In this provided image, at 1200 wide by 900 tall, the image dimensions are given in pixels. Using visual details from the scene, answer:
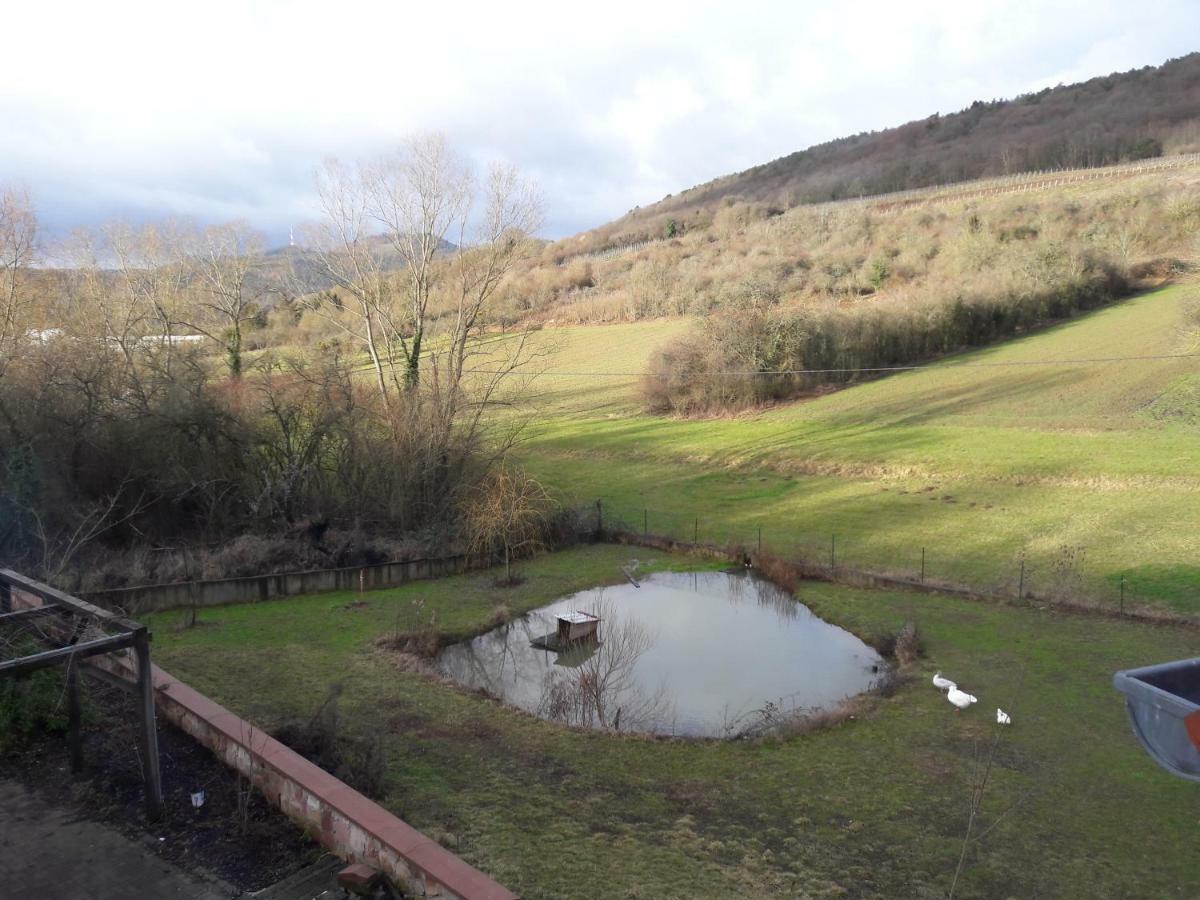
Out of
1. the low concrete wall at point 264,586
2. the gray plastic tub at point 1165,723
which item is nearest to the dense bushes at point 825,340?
the low concrete wall at point 264,586

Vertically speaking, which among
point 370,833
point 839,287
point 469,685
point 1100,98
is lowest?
point 469,685

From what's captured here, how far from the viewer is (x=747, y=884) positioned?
7.15 m

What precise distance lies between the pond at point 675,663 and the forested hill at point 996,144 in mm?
85353

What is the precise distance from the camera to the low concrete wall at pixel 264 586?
50.8 ft

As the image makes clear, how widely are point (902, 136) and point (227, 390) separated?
135 metres

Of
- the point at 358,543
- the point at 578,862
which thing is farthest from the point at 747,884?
the point at 358,543

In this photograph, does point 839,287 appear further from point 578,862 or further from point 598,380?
point 578,862

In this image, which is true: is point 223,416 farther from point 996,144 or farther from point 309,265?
point 996,144

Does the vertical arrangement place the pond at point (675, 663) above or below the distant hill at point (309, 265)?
below

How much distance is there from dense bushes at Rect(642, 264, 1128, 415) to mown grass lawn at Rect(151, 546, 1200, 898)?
27043mm

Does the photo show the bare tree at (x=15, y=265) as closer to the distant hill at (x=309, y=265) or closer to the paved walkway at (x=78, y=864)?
the distant hill at (x=309, y=265)

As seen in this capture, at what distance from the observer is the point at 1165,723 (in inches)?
98.3

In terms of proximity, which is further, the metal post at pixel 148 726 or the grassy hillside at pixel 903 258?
the grassy hillside at pixel 903 258

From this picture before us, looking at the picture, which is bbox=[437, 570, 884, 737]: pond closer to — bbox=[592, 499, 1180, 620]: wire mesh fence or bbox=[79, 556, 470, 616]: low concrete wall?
bbox=[592, 499, 1180, 620]: wire mesh fence
